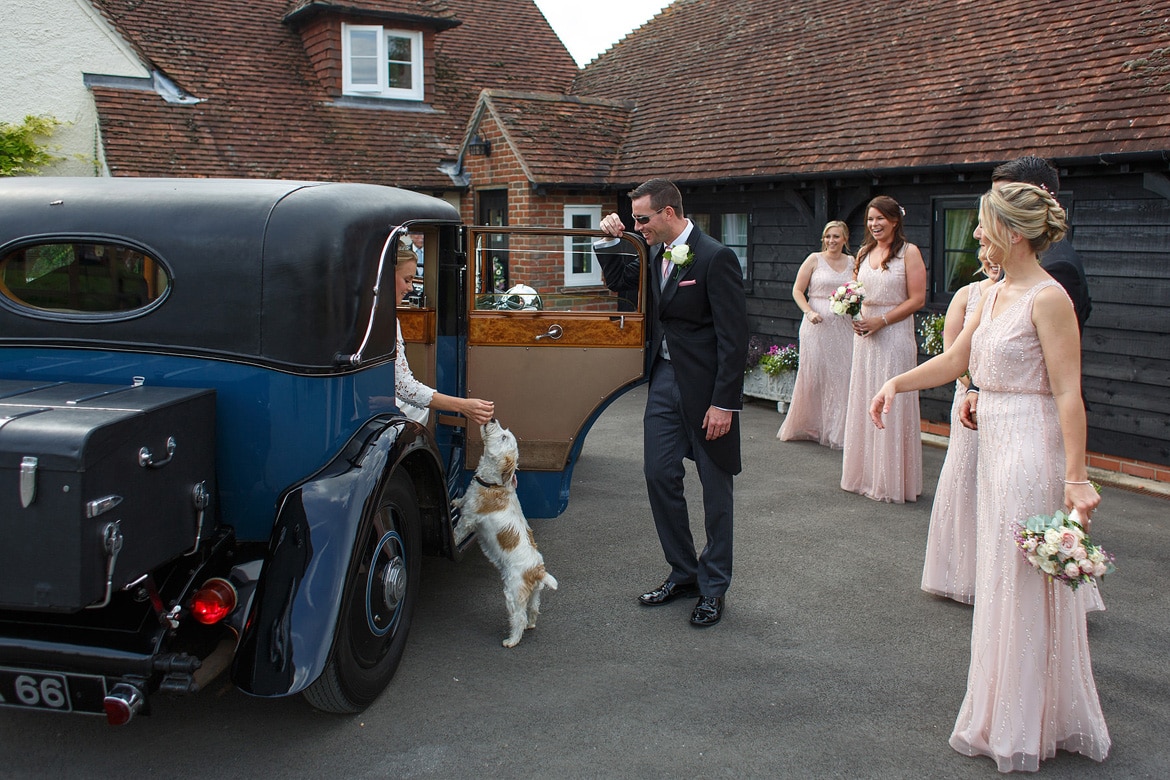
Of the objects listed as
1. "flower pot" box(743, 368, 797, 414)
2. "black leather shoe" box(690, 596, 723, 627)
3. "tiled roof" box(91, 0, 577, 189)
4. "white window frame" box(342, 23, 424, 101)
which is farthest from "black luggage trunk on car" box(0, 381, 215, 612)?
"white window frame" box(342, 23, 424, 101)

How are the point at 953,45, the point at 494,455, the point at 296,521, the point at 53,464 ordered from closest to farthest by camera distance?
the point at 53,464, the point at 296,521, the point at 494,455, the point at 953,45

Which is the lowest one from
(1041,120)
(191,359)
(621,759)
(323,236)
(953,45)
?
(621,759)

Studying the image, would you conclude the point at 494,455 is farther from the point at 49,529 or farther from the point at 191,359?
the point at 49,529

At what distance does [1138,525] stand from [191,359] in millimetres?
6117

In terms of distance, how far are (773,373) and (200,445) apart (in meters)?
8.13

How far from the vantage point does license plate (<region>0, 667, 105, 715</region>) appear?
315 centimetres

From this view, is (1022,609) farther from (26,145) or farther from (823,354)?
(26,145)

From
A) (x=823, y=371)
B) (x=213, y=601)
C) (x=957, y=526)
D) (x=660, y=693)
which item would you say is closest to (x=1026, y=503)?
(x=660, y=693)

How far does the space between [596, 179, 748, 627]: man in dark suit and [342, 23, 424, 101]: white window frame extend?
14.1 metres

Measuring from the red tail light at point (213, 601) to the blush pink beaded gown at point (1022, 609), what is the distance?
2.67 metres

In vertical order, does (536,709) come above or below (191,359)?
below

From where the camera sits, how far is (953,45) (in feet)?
34.1

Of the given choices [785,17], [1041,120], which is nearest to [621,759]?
[1041,120]

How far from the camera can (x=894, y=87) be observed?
34.9ft
